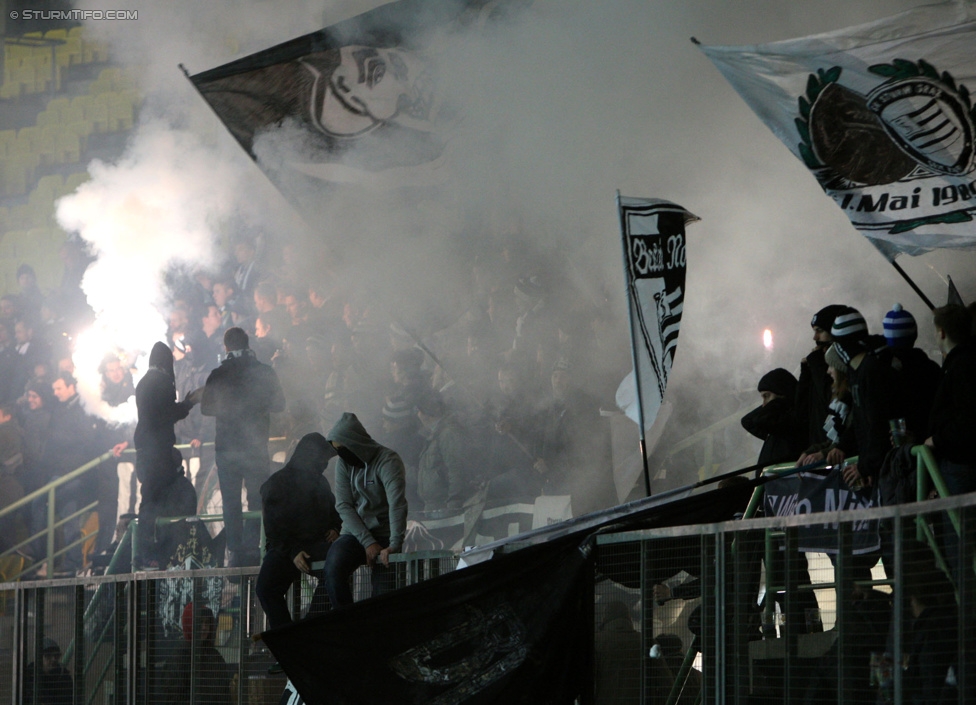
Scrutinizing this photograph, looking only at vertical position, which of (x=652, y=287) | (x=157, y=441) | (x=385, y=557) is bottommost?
(x=385, y=557)

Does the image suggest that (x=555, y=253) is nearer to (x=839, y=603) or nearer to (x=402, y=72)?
(x=402, y=72)

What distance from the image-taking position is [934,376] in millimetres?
3613

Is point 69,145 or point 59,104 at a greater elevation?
point 59,104

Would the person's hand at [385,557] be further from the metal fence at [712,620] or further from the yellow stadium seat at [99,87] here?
the yellow stadium seat at [99,87]

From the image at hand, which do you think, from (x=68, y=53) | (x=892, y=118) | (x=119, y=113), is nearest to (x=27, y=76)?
(x=68, y=53)

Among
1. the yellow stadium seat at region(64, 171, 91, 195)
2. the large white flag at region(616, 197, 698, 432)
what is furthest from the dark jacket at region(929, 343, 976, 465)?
the yellow stadium seat at region(64, 171, 91, 195)

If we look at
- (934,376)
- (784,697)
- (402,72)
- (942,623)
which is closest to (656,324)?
(934,376)

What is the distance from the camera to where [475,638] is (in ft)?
11.6

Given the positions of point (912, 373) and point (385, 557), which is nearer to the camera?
point (912, 373)

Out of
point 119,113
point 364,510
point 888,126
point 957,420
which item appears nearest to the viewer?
point 957,420

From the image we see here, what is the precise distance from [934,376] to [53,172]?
920 centimetres

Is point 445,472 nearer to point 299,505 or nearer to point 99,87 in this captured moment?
point 299,505

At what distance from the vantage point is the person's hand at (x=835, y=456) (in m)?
3.66

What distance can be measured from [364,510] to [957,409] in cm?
219
